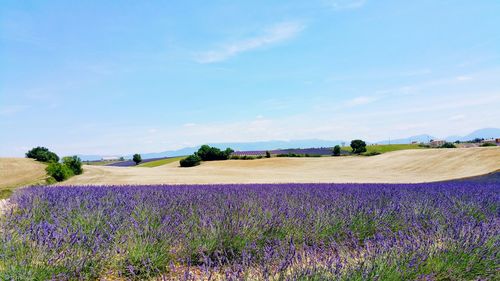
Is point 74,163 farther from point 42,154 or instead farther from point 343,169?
point 343,169

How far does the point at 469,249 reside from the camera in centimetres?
282

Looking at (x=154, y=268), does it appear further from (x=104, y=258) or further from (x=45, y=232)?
(x=45, y=232)

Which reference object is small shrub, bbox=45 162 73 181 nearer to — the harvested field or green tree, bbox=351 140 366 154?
the harvested field

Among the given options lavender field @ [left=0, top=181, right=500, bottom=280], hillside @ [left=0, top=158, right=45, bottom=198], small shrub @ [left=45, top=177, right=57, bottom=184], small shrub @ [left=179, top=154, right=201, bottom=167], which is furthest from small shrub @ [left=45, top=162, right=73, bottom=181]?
lavender field @ [left=0, top=181, right=500, bottom=280]

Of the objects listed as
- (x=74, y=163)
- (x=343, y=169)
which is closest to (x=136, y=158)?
(x=74, y=163)

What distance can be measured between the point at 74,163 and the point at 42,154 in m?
6.32

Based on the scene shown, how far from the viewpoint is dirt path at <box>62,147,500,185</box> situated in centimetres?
1919

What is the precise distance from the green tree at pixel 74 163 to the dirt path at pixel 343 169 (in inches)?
19.6

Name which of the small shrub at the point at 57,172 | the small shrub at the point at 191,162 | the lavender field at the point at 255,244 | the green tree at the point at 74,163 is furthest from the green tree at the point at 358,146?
the lavender field at the point at 255,244

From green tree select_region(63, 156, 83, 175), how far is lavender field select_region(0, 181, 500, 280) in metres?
16.7

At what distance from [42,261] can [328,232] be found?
265cm

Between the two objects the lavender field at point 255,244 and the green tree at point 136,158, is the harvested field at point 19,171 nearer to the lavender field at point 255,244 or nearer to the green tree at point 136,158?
the lavender field at point 255,244

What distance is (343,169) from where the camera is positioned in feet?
81.7

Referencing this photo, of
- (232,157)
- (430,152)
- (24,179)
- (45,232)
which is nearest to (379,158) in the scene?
(430,152)
